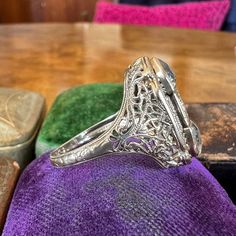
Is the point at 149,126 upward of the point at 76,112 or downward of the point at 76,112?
upward

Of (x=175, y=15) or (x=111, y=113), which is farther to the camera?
(x=175, y=15)

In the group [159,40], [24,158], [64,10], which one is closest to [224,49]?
[159,40]

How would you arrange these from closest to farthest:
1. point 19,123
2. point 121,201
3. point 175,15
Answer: point 121,201 → point 19,123 → point 175,15

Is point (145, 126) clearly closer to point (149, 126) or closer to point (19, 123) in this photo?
point (149, 126)

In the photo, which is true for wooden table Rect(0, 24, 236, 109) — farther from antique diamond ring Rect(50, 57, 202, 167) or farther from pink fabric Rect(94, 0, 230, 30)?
antique diamond ring Rect(50, 57, 202, 167)

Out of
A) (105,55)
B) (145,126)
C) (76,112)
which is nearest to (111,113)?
(76,112)
